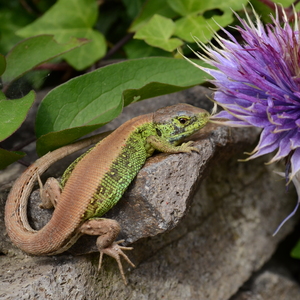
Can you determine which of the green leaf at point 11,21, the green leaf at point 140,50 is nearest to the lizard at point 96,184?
the green leaf at point 140,50

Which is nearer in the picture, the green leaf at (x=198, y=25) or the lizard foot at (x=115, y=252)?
the lizard foot at (x=115, y=252)

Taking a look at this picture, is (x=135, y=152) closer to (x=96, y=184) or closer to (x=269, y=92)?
(x=96, y=184)

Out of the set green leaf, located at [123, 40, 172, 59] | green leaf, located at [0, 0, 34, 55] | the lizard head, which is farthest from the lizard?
green leaf, located at [0, 0, 34, 55]

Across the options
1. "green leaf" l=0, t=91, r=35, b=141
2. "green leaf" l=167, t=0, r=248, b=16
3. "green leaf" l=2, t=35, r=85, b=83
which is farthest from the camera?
"green leaf" l=167, t=0, r=248, b=16

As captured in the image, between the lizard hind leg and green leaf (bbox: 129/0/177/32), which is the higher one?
green leaf (bbox: 129/0/177/32)

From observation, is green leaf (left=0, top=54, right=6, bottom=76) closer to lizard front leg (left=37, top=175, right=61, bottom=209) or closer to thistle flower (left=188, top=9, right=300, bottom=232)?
lizard front leg (left=37, top=175, right=61, bottom=209)

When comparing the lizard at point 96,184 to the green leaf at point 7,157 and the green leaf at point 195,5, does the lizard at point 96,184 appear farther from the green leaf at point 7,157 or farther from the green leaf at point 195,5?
the green leaf at point 195,5
